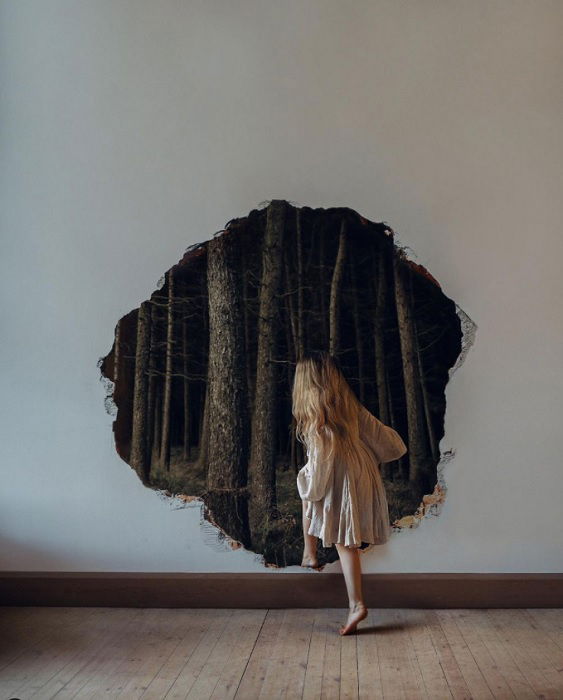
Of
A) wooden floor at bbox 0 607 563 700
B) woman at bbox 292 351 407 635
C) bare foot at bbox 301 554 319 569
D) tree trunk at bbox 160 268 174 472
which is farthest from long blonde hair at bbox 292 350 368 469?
wooden floor at bbox 0 607 563 700

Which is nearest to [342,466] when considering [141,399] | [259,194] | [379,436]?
[379,436]

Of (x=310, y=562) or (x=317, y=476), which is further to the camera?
(x=310, y=562)

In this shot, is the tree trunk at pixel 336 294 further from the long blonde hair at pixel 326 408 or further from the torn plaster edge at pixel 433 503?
the torn plaster edge at pixel 433 503

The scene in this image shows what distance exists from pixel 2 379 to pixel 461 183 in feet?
9.20

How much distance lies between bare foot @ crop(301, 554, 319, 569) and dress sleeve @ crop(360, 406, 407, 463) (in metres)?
0.68

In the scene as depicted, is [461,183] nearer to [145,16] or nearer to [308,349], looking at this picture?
[308,349]

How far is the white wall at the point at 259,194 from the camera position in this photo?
4.12 metres

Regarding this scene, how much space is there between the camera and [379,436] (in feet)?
13.0

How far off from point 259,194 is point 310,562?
2.03 meters

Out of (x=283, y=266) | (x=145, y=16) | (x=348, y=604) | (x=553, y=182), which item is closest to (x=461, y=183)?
(x=553, y=182)

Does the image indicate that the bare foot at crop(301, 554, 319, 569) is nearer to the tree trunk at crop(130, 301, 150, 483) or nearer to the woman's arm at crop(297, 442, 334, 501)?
the woman's arm at crop(297, 442, 334, 501)

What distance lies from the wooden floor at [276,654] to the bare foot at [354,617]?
0.15 ft

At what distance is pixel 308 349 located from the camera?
4.16 m

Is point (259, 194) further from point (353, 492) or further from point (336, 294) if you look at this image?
point (353, 492)
